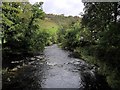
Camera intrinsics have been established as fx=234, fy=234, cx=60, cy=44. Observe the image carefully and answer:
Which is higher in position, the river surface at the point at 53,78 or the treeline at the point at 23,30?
the treeline at the point at 23,30

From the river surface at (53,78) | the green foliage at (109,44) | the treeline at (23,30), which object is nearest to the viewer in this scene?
the green foliage at (109,44)

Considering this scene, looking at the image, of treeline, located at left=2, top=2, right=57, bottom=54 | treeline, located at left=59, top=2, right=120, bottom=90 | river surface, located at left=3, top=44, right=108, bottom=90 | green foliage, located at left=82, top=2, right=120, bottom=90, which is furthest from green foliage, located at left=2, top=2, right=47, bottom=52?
green foliage, located at left=82, top=2, right=120, bottom=90

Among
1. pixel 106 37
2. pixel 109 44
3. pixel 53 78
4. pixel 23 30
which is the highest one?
pixel 23 30

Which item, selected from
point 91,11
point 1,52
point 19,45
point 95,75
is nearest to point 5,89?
point 95,75

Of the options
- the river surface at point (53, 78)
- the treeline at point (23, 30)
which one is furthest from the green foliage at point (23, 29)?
the river surface at point (53, 78)

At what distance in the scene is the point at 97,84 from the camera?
17.8 metres

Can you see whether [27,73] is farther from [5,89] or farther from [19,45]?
[19,45]

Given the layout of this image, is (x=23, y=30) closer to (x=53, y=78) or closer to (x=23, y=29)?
(x=23, y=29)

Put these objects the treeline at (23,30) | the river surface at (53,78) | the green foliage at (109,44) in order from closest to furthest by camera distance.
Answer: the green foliage at (109,44)
the river surface at (53,78)
the treeline at (23,30)

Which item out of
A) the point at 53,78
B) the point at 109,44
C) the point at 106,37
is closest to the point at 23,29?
the point at 53,78

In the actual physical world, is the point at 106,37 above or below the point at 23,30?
below

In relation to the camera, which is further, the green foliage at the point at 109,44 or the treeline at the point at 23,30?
the treeline at the point at 23,30

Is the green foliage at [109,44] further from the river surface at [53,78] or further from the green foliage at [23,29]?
the green foliage at [23,29]

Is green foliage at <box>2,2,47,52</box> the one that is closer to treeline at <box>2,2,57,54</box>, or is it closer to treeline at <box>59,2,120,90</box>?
treeline at <box>2,2,57,54</box>
